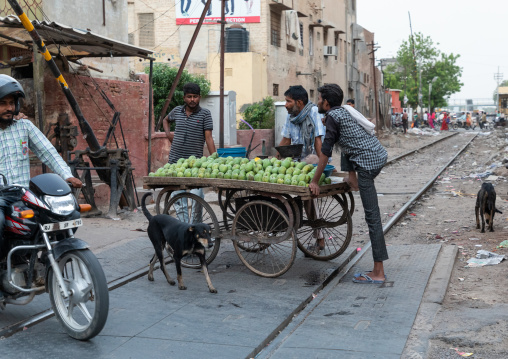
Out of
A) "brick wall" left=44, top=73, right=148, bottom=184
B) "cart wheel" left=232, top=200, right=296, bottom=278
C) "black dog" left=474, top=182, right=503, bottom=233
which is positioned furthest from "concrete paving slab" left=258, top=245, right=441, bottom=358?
"brick wall" left=44, top=73, right=148, bottom=184

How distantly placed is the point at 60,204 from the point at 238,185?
7.93 ft

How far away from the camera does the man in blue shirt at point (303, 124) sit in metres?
7.55

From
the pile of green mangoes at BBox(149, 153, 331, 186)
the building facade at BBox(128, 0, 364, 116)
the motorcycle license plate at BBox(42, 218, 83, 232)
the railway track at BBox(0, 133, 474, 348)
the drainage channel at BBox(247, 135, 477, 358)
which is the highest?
the building facade at BBox(128, 0, 364, 116)

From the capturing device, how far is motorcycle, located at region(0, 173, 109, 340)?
4.48m

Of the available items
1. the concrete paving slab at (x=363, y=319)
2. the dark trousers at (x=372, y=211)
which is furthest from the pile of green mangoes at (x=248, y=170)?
the concrete paving slab at (x=363, y=319)

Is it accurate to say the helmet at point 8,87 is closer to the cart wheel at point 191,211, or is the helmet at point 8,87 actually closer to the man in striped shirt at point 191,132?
the cart wheel at point 191,211

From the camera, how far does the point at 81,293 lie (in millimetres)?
4523

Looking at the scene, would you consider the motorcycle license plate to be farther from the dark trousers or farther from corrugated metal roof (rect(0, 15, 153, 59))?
corrugated metal roof (rect(0, 15, 153, 59))

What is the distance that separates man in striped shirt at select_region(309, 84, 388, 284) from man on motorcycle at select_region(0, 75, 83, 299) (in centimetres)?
249

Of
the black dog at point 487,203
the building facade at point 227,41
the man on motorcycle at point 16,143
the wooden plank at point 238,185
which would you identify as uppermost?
the building facade at point 227,41

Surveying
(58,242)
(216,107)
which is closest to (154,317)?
(58,242)

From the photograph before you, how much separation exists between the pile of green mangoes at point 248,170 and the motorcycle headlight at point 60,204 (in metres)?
2.38

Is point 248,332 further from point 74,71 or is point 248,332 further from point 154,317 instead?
point 74,71

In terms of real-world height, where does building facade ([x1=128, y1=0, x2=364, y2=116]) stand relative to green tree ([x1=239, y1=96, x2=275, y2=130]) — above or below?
above
